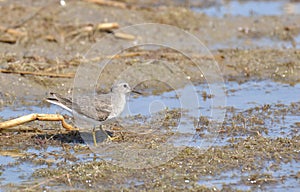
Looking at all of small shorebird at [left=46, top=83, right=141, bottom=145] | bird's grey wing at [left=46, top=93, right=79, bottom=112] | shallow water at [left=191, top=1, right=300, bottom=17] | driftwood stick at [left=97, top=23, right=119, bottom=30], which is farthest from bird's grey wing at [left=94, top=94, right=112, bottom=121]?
shallow water at [left=191, top=1, right=300, bottom=17]

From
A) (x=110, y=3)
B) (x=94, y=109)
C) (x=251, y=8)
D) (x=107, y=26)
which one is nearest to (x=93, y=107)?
(x=94, y=109)

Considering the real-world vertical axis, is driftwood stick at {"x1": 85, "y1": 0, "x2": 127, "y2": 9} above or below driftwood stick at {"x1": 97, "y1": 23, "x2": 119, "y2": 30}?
above

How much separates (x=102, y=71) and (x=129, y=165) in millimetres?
4446

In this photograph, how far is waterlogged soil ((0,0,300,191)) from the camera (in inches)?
294

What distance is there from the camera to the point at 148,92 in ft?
37.8

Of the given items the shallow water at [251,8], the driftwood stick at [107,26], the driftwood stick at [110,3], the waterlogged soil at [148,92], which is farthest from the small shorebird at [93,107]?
the shallow water at [251,8]

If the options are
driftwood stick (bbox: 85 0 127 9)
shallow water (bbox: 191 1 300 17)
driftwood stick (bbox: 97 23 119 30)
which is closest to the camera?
driftwood stick (bbox: 97 23 119 30)

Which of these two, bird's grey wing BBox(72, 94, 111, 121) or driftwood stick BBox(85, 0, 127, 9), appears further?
driftwood stick BBox(85, 0, 127, 9)

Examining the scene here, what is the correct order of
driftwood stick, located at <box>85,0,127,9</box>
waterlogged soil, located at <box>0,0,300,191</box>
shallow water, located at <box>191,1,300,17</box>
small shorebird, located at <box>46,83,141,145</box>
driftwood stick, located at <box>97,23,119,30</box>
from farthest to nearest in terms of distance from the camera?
1. shallow water, located at <box>191,1,300,17</box>
2. driftwood stick, located at <box>85,0,127,9</box>
3. driftwood stick, located at <box>97,23,119,30</box>
4. small shorebird, located at <box>46,83,141,145</box>
5. waterlogged soil, located at <box>0,0,300,191</box>

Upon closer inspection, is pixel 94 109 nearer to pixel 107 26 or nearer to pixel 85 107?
pixel 85 107

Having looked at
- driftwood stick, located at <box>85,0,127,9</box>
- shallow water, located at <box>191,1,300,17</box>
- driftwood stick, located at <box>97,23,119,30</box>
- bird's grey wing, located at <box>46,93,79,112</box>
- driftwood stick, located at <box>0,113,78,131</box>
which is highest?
driftwood stick, located at <box>85,0,127,9</box>

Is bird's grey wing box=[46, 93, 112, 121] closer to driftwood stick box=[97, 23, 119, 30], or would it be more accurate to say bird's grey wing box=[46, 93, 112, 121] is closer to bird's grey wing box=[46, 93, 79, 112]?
bird's grey wing box=[46, 93, 79, 112]

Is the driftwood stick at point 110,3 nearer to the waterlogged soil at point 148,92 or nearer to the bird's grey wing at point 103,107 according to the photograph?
the waterlogged soil at point 148,92

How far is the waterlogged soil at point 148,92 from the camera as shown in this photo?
7469 millimetres
